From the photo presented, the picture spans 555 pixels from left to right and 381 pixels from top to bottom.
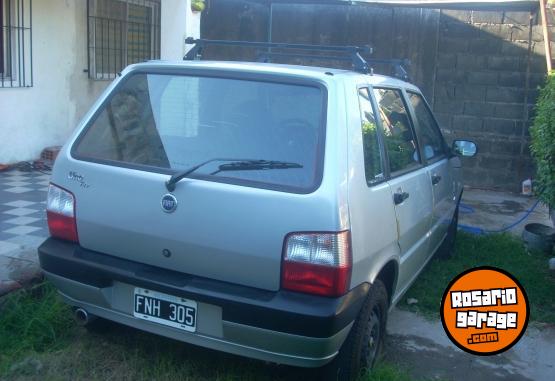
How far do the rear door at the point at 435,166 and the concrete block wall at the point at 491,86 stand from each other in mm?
3947

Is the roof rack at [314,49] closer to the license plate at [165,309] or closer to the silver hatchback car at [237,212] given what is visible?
the silver hatchback car at [237,212]

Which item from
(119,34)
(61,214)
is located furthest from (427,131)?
(119,34)

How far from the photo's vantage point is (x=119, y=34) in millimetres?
9578

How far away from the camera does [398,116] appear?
437cm

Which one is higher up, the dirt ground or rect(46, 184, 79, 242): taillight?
rect(46, 184, 79, 242): taillight

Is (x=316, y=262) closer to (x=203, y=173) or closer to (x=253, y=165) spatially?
(x=253, y=165)

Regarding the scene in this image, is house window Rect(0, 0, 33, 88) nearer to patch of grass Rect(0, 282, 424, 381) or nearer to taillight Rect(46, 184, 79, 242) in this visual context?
patch of grass Rect(0, 282, 424, 381)

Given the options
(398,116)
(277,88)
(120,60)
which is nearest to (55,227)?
(277,88)

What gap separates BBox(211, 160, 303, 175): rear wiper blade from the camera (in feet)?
10.3

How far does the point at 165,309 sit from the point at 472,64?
7.24m

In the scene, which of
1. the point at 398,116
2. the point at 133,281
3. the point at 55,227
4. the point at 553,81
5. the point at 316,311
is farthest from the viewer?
the point at 553,81

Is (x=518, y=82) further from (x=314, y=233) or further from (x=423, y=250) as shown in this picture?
(x=314, y=233)

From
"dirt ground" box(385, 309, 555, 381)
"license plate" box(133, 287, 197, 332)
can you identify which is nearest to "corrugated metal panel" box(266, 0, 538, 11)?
"dirt ground" box(385, 309, 555, 381)

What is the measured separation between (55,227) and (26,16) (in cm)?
523
